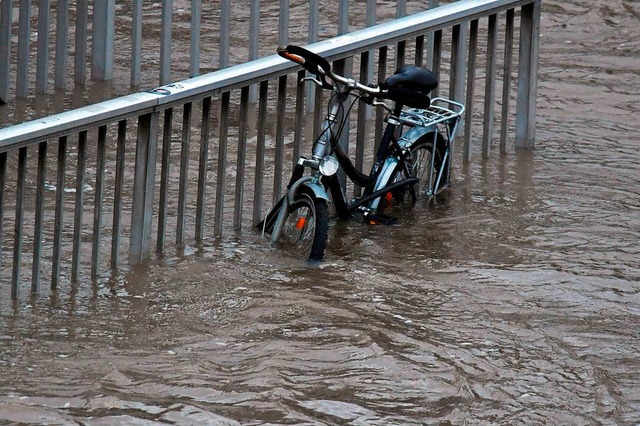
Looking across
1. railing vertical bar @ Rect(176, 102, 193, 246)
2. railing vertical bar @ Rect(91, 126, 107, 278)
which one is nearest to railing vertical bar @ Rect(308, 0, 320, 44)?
railing vertical bar @ Rect(176, 102, 193, 246)

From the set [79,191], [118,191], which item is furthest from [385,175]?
[79,191]

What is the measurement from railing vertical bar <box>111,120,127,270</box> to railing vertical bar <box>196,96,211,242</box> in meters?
0.49

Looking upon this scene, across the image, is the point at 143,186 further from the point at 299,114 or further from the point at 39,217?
the point at 299,114

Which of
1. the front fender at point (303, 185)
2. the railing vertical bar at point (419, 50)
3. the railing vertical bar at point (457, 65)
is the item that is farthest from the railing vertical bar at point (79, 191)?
the railing vertical bar at point (457, 65)

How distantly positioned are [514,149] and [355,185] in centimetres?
142

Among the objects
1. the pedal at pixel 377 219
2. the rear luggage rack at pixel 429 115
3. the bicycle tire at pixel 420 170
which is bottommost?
the pedal at pixel 377 219

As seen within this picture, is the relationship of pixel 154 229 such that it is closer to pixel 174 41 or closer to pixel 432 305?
pixel 432 305

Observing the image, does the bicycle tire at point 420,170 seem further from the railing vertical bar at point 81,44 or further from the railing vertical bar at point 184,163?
the railing vertical bar at point 81,44

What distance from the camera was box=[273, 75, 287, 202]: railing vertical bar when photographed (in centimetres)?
645

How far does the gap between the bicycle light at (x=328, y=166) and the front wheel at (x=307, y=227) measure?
140mm

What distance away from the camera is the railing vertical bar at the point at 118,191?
221 inches

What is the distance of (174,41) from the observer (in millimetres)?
10023

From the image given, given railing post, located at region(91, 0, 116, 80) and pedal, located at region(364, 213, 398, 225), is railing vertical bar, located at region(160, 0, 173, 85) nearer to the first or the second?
railing post, located at region(91, 0, 116, 80)

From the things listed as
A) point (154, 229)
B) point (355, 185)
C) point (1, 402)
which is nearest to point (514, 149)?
point (355, 185)
